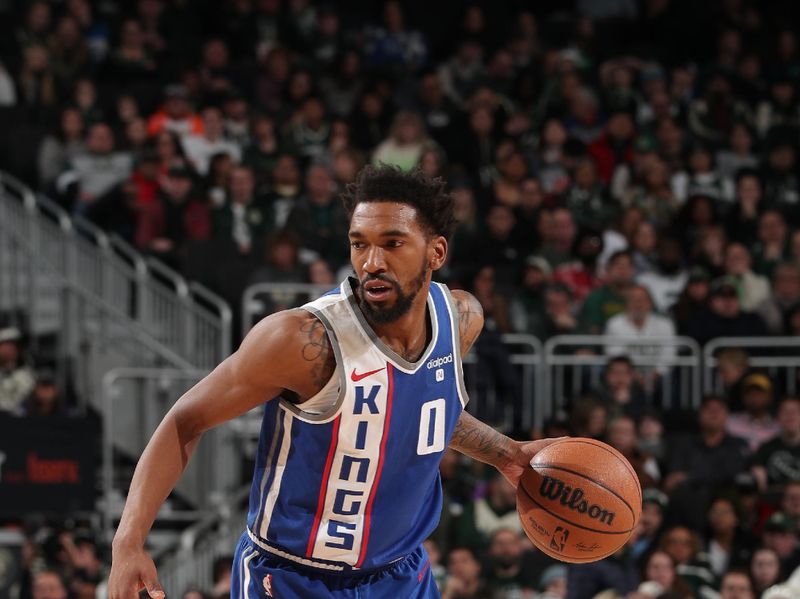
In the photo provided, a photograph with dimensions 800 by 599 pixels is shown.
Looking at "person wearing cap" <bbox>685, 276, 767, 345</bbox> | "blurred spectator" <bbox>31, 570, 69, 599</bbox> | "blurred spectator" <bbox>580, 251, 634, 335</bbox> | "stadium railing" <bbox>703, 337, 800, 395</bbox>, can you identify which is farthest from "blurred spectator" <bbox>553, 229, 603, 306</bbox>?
"blurred spectator" <bbox>31, 570, 69, 599</bbox>

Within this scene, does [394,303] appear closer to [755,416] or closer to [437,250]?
[437,250]

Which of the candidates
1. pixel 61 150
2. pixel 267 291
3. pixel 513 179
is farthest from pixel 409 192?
pixel 61 150

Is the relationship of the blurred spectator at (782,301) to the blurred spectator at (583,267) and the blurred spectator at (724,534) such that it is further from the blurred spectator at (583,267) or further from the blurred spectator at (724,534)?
the blurred spectator at (724,534)

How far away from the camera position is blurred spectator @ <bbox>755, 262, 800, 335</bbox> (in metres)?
11.6

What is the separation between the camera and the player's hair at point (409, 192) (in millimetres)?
4613

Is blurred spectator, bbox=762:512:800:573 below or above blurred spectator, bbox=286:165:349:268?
below

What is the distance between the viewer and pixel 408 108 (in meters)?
14.0

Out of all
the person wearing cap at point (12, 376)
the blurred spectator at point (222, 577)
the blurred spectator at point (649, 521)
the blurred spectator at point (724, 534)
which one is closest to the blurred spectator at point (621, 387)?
the blurred spectator at point (649, 521)

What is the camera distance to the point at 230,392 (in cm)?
432

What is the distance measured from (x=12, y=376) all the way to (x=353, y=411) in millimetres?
6442

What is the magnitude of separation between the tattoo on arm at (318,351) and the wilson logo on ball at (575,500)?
3.55 ft

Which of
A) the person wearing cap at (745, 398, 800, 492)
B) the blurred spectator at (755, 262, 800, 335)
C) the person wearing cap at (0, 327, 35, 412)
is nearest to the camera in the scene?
the person wearing cap at (745, 398, 800, 492)

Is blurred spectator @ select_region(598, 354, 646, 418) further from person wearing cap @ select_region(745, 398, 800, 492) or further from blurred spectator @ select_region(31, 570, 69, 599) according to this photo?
blurred spectator @ select_region(31, 570, 69, 599)

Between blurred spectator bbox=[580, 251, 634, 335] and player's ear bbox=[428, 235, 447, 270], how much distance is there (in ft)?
21.9
